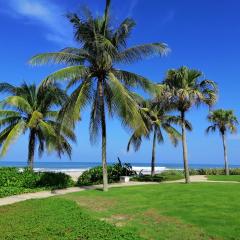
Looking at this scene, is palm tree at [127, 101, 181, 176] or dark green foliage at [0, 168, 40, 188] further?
palm tree at [127, 101, 181, 176]

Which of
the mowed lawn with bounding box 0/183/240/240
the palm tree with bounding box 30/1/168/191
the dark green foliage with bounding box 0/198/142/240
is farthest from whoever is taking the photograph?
the palm tree with bounding box 30/1/168/191

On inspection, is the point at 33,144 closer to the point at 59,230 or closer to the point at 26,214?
the point at 26,214

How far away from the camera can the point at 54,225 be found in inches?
455

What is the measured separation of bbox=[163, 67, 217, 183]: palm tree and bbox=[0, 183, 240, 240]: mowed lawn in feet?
25.8

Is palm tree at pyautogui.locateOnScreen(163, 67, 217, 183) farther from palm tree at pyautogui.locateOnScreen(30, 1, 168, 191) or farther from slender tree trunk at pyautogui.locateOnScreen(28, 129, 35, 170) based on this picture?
slender tree trunk at pyautogui.locateOnScreen(28, 129, 35, 170)

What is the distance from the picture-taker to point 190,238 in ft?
31.7

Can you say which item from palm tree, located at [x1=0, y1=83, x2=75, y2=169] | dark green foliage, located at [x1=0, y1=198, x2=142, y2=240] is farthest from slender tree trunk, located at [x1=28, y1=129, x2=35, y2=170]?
dark green foliage, located at [x1=0, y1=198, x2=142, y2=240]

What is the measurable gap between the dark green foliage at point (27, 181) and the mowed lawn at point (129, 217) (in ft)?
16.7

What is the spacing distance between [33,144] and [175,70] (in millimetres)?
9707

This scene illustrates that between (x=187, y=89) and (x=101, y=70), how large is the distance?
6039 mm

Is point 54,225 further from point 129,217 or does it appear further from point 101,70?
point 101,70

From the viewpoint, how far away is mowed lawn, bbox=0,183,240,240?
33.7ft

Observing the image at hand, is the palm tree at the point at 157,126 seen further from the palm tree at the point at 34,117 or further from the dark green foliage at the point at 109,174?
the palm tree at the point at 34,117

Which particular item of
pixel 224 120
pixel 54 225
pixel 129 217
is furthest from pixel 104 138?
pixel 224 120
